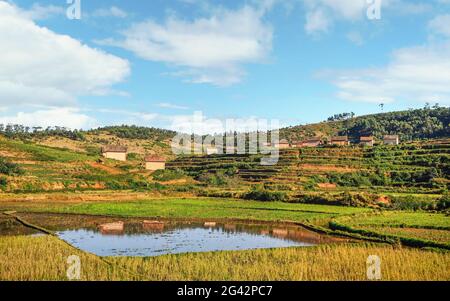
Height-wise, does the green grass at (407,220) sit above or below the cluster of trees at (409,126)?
below

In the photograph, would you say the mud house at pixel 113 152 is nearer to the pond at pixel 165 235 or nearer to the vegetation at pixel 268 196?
the vegetation at pixel 268 196

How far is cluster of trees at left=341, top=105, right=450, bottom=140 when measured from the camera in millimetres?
110938

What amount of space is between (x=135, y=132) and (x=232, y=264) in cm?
12318

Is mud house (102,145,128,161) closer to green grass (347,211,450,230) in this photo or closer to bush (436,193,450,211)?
green grass (347,211,450,230)

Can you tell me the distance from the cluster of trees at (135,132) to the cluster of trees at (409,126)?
57308 mm

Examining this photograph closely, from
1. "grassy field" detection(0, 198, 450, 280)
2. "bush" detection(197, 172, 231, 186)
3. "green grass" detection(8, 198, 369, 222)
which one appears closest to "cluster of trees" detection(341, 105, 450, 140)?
"bush" detection(197, 172, 231, 186)

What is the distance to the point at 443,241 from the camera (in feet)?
78.8

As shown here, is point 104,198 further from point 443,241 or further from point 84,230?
point 443,241

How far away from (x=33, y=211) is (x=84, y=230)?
10.8 m

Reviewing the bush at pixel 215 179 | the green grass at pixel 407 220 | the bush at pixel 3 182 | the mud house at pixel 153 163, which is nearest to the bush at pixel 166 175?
the bush at pixel 215 179

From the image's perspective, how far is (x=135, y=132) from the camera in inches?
5448

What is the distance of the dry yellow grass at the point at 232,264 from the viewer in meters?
16.7

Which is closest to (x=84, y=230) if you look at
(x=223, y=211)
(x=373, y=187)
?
(x=223, y=211)

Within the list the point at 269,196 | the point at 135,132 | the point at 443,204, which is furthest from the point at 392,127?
the point at 443,204
